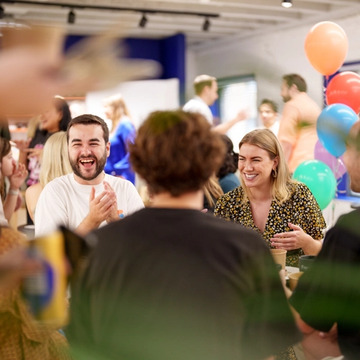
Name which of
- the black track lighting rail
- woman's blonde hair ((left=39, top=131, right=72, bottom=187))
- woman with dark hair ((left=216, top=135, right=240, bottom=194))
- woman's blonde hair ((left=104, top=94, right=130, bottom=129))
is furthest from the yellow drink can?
the black track lighting rail

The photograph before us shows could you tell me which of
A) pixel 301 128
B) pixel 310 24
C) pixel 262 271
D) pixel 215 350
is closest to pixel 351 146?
pixel 301 128

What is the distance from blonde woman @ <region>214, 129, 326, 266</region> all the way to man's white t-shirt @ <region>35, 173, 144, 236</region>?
400 millimetres

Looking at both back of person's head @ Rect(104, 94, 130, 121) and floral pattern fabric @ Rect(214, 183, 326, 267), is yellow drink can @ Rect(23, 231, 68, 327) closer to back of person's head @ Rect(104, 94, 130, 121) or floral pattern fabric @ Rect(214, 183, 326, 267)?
floral pattern fabric @ Rect(214, 183, 326, 267)

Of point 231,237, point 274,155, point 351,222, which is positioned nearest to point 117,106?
point 274,155


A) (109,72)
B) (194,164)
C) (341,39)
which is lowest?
(194,164)

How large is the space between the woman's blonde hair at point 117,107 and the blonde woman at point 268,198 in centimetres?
233

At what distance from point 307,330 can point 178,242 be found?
0.41 meters

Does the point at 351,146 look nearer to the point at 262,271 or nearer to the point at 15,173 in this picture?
the point at 262,271

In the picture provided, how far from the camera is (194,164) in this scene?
96 centimetres

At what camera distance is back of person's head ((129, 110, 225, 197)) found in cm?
92

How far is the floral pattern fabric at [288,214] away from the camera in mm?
2020

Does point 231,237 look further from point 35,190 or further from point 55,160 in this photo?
point 35,190

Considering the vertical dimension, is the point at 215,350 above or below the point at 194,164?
below

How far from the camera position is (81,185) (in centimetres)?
201
